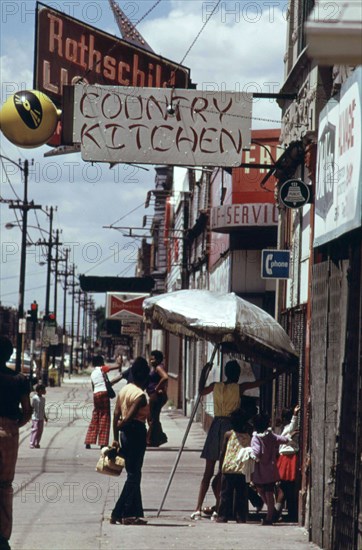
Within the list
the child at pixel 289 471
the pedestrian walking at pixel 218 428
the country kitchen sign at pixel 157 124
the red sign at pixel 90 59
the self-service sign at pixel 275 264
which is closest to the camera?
the child at pixel 289 471

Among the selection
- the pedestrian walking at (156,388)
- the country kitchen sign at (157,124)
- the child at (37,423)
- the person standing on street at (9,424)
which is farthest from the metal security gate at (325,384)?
the child at (37,423)

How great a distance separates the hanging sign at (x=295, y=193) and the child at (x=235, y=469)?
89.8 inches

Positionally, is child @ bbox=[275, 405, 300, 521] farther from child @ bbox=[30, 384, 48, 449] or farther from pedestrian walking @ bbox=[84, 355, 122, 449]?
child @ bbox=[30, 384, 48, 449]

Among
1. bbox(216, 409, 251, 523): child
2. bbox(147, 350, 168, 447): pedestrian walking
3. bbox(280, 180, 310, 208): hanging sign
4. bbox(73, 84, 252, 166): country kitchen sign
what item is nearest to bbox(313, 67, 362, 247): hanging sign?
bbox(280, 180, 310, 208): hanging sign

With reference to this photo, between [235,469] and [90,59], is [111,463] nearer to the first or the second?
[235,469]

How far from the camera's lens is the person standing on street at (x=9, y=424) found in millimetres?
9383

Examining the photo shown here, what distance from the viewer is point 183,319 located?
1255 centimetres

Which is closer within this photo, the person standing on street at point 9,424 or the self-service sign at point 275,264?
the person standing on street at point 9,424

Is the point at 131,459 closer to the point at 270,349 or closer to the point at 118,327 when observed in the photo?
the point at 270,349

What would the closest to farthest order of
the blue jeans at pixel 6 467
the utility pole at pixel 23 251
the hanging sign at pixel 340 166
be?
the hanging sign at pixel 340 166 < the blue jeans at pixel 6 467 < the utility pole at pixel 23 251

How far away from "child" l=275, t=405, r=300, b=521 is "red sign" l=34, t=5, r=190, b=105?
6.50m

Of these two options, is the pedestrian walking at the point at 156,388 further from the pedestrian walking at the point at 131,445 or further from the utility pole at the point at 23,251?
the utility pole at the point at 23,251

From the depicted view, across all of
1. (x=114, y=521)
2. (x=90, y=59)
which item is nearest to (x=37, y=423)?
(x=90, y=59)

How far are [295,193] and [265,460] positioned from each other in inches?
111
